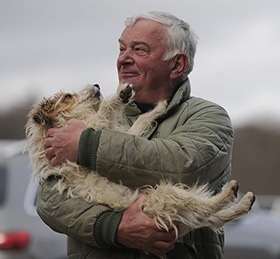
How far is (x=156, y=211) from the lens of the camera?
3.68 metres

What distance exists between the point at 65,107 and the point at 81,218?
111 centimetres

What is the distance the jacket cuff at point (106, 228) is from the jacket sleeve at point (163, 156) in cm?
23

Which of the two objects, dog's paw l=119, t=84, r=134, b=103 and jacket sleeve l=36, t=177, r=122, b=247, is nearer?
jacket sleeve l=36, t=177, r=122, b=247

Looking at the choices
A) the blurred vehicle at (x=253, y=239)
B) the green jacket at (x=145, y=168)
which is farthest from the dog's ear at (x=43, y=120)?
the blurred vehicle at (x=253, y=239)

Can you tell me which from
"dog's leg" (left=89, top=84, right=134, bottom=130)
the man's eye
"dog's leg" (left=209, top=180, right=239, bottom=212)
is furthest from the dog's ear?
"dog's leg" (left=209, top=180, right=239, bottom=212)

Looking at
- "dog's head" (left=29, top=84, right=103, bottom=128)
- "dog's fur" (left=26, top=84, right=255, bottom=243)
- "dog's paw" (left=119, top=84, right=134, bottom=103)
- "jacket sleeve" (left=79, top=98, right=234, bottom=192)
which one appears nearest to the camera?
"jacket sleeve" (left=79, top=98, right=234, bottom=192)

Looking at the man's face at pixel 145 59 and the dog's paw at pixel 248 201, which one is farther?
the man's face at pixel 145 59

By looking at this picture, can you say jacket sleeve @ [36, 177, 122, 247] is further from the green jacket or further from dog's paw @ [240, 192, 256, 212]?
dog's paw @ [240, 192, 256, 212]

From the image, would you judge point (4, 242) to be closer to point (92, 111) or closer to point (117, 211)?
point (92, 111)

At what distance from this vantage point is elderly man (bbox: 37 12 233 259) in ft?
11.8

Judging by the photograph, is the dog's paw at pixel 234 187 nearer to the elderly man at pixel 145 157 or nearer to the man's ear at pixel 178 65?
the elderly man at pixel 145 157

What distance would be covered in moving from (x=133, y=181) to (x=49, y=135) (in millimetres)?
707

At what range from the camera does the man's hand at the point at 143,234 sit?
3.61 meters

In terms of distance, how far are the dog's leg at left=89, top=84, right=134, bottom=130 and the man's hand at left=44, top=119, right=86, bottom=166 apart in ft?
1.39
